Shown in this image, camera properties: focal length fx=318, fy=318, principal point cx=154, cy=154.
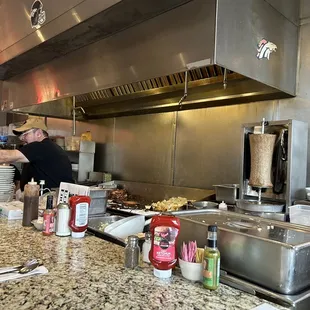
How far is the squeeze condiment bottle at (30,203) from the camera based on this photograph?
1.83 meters

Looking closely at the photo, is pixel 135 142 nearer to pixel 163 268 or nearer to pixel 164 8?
pixel 164 8

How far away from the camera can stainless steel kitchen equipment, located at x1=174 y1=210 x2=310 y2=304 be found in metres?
0.97

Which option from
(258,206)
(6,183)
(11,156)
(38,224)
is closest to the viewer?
(38,224)

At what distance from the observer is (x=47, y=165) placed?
3.11m

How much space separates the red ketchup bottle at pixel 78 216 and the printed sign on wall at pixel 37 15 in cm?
163

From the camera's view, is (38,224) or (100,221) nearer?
(38,224)

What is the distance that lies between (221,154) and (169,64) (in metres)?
1.38

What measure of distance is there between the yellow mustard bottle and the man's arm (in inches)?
87.5

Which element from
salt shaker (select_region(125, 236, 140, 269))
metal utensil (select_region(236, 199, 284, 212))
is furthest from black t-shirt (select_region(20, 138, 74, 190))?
salt shaker (select_region(125, 236, 140, 269))

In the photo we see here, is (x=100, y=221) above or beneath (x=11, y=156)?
beneath

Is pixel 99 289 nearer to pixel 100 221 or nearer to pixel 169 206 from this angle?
pixel 100 221

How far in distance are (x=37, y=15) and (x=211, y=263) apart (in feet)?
8.06

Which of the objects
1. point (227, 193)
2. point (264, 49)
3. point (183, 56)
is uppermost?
point (264, 49)

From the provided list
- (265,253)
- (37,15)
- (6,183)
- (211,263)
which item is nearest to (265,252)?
(265,253)
